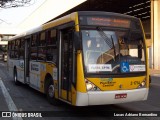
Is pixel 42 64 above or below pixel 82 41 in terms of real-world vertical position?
below

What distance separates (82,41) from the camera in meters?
8.78

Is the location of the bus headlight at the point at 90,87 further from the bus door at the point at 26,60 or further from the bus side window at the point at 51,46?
the bus door at the point at 26,60

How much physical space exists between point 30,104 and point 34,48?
294cm

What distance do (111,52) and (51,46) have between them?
274 centimetres

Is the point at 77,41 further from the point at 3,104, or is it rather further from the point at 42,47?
the point at 3,104

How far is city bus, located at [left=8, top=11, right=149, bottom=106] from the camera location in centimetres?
861

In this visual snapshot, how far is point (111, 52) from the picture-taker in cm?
891

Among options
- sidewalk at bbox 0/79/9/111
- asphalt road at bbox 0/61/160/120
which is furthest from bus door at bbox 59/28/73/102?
sidewalk at bbox 0/79/9/111

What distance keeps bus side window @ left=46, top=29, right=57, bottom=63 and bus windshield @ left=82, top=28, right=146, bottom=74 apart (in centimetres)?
203

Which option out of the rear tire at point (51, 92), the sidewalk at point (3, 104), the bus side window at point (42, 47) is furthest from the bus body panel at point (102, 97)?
the bus side window at point (42, 47)

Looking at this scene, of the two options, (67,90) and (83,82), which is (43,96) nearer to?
(67,90)

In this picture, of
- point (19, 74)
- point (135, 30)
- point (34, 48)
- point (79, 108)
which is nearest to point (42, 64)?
point (34, 48)

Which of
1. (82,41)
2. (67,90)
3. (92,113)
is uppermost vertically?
(82,41)

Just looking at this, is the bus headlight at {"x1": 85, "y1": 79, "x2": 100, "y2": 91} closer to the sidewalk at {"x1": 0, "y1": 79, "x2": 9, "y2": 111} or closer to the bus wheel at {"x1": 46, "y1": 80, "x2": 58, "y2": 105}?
the bus wheel at {"x1": 46, "y1": 80, "x2": 58, "y2": 105}
